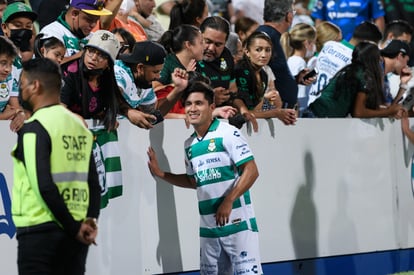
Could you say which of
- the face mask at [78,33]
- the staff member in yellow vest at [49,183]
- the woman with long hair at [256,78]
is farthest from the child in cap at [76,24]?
the staff member in yellow vest at [49,183]

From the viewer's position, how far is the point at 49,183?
19.5 feet

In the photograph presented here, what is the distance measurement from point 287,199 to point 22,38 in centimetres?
293

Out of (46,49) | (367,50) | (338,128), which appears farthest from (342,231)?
(46,49)

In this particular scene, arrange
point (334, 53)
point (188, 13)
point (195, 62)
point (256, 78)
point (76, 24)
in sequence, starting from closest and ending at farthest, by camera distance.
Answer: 1. point (76, 24)
2. point (195, 62)
3. point (256, 78)
4. point (188, 13)
5. point (334, 53)

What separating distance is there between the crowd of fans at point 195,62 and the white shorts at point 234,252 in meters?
1.13

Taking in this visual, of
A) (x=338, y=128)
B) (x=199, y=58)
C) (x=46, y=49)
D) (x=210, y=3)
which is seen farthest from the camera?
(x=210, y=3)

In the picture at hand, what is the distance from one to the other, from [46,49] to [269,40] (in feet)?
7.98

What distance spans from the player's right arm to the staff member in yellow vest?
6.93ft

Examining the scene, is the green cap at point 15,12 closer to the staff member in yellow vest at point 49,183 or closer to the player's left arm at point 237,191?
the player's left arm at point 237,191

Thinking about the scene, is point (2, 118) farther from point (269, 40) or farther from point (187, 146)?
point (269, 40)

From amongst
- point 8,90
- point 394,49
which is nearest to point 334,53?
point 394,49

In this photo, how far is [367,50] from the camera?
1098 cm

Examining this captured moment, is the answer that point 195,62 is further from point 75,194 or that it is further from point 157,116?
point 75,194

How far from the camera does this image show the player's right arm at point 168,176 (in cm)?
830
